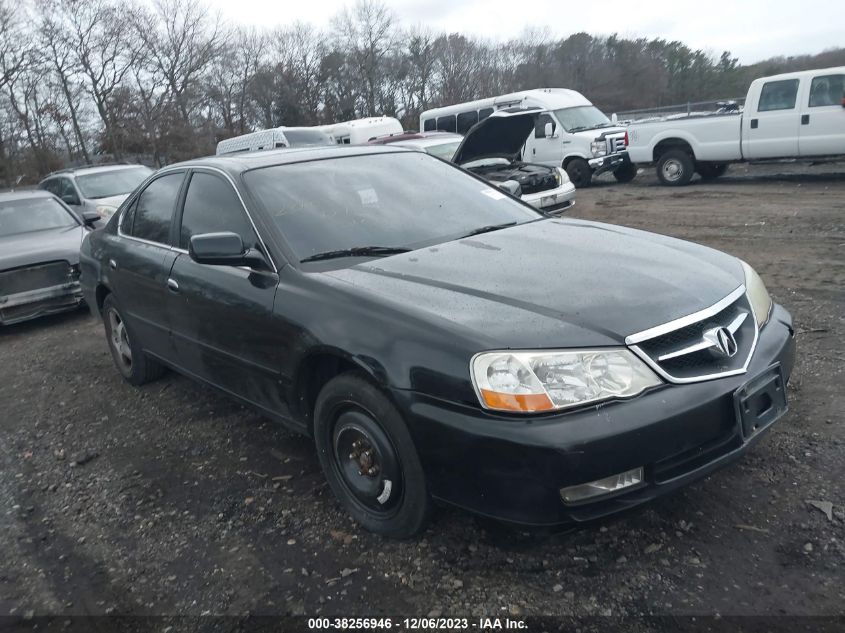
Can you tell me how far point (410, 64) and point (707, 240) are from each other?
44.8 meters

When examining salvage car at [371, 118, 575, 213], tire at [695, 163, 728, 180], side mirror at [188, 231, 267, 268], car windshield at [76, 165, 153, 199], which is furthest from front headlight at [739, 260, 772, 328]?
tire at [695, 163, 728, 180]

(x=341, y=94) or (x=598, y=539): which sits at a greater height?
(x=341, y=94)

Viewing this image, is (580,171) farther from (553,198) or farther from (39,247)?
(39,247)

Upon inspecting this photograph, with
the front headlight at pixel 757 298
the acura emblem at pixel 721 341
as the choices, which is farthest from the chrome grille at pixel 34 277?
the acura emblem at pixel 721 341

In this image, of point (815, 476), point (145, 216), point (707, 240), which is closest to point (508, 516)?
point (815, 476)

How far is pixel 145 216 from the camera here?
15.7ft

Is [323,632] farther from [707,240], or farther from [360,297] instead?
[707,240]

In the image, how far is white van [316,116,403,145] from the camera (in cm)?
2241

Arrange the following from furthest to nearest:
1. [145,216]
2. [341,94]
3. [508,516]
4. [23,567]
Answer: [341,94] → [145,216] → [23,567] → [508,516]

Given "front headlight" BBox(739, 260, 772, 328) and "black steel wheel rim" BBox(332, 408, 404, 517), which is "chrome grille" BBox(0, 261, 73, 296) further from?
"front headlight" BBox(739, 260, 772, 328)

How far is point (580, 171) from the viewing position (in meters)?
16.2

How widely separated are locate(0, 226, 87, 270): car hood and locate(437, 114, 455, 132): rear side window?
1487 cm

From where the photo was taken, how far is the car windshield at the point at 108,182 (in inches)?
502

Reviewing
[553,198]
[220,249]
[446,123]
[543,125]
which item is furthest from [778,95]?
[220,249]
